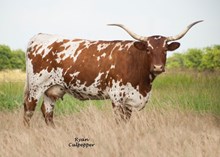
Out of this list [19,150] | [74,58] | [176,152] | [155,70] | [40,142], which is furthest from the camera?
[74,58]

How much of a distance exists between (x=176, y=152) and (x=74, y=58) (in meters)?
2.92

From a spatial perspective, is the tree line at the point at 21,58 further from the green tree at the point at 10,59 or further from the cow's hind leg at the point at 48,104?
the cow's hind leg at the point at 48,104

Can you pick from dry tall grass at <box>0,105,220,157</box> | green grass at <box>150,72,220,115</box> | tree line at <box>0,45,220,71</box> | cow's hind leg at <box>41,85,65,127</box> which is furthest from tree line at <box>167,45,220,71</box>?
dry tall grass at <box>0,105,220,157</box>

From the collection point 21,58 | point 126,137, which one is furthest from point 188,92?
point 21,58

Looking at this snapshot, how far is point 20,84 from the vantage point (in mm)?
13992

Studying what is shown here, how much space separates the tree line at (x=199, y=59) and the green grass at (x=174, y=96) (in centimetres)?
1172

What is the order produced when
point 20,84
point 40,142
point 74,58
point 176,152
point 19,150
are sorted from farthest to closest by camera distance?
point 20,84, point 74,58, point 40,142, point 19,150, point 176,152

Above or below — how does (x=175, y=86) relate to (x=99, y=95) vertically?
below

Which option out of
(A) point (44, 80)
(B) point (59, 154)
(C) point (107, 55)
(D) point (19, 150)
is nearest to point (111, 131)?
(B) point (59, 154)

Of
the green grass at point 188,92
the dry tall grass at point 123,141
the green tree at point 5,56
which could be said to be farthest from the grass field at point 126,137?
the green tree at point 5,56

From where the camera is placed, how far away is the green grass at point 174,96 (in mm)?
9688

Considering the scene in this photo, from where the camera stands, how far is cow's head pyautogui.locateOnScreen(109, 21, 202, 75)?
6562mm

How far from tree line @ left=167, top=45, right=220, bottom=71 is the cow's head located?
19658 millimetres

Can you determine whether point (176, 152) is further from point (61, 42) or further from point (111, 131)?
point (61, 42)
